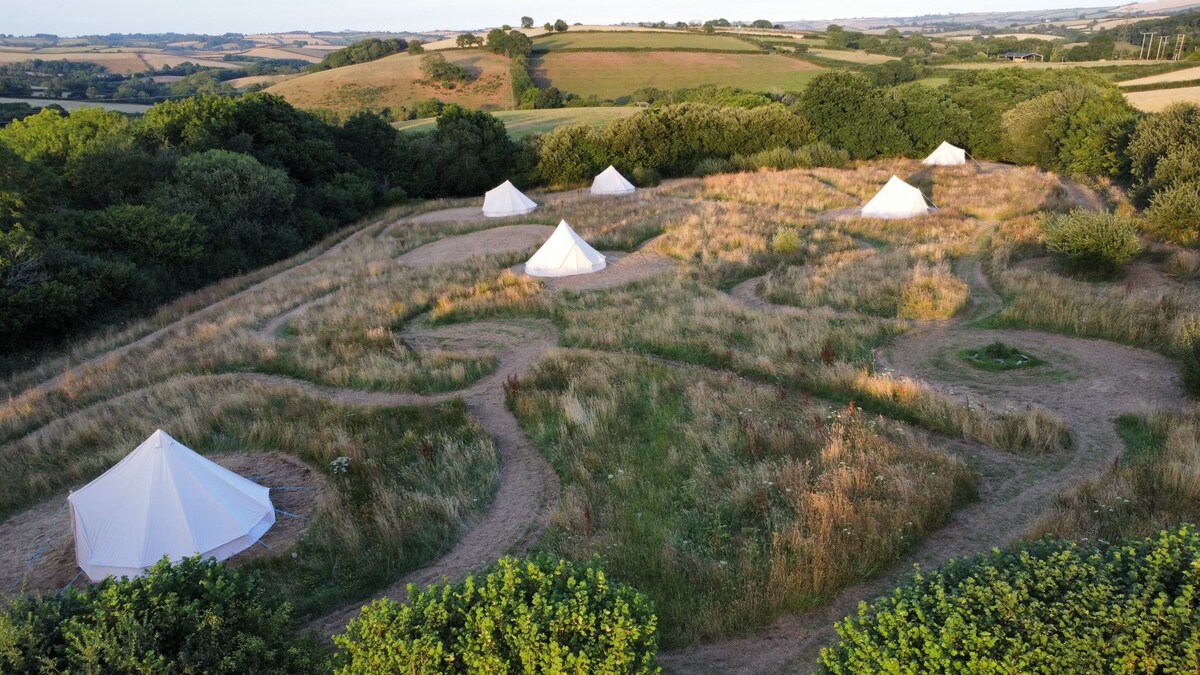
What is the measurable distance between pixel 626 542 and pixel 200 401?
28.8 feet

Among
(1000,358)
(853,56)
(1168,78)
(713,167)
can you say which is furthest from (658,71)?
A: (1000,358)

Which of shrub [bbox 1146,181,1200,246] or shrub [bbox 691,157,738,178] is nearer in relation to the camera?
shrub [bbox 1146,181,1200,246]

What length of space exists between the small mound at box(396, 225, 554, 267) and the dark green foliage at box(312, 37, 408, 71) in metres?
65.2

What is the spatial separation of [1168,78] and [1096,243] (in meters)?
45.2

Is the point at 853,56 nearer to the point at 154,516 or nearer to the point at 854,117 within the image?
the point at 854,117

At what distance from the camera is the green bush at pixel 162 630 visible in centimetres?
401

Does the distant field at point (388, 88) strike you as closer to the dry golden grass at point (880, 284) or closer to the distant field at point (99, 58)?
the distant field at point (99, 58)

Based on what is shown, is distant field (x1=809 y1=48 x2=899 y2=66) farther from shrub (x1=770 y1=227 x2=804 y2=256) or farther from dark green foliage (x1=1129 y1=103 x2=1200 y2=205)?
shrub (x1=770 y1=227 x2=804 y2=256)

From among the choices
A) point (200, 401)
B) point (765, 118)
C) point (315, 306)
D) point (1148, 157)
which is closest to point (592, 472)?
point (200, 401)

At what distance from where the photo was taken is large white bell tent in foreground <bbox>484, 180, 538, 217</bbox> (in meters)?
29.4

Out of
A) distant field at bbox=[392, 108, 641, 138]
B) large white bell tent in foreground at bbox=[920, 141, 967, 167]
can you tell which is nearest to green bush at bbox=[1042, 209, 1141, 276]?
large white bell tent in foreground at bbox=[920, 141, 967, 167]

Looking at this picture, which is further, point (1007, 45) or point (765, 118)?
point (1007, 45)

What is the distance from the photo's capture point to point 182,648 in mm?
4250

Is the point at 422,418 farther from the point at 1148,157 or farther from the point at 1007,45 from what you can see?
the point at 1007,45
